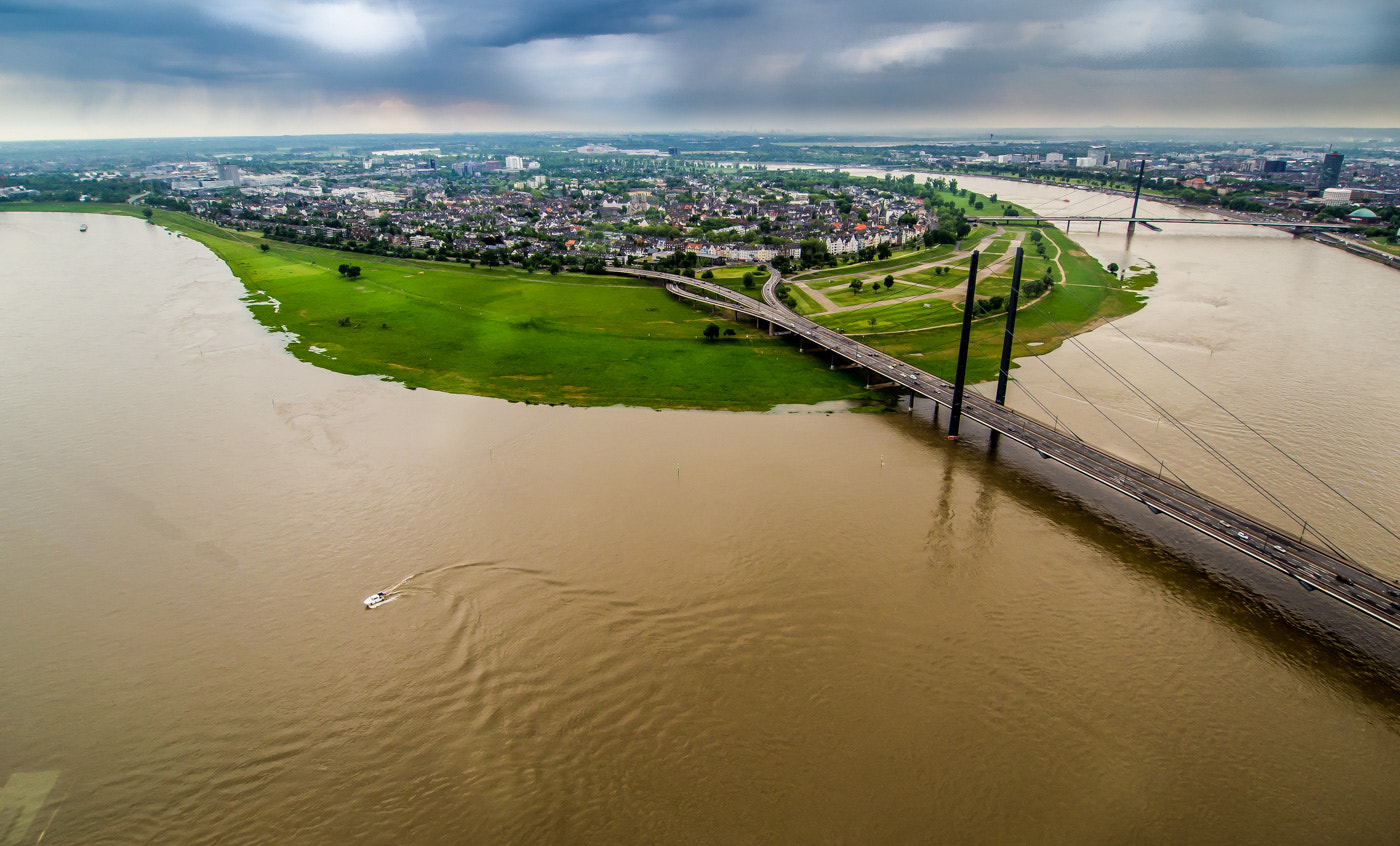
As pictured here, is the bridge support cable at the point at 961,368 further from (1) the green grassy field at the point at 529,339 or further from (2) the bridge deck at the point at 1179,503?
(1) the green grassy field at the point at 529,339

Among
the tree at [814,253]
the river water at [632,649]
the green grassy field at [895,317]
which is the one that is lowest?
the river water at [632,649]

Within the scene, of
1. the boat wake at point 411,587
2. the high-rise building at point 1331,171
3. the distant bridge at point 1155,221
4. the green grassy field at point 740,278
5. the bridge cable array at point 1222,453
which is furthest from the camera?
the high-rise building at point 1331,171

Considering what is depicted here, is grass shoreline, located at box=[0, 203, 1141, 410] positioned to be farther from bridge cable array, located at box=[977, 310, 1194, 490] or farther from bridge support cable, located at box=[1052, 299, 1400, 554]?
bridge support cable, located at box=[1052, 299, 1400, 554]

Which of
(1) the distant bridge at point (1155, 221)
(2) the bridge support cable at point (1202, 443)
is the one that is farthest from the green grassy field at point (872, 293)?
(1) the distant bridge at point (1155, 221)

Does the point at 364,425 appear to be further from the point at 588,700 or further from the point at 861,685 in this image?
the point at 861,685

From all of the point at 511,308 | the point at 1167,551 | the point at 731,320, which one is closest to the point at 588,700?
the point at 1167,551

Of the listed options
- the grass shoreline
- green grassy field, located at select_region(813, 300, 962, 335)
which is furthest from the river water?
green grassy field, located at select_region(813, 300, 962, 335)
